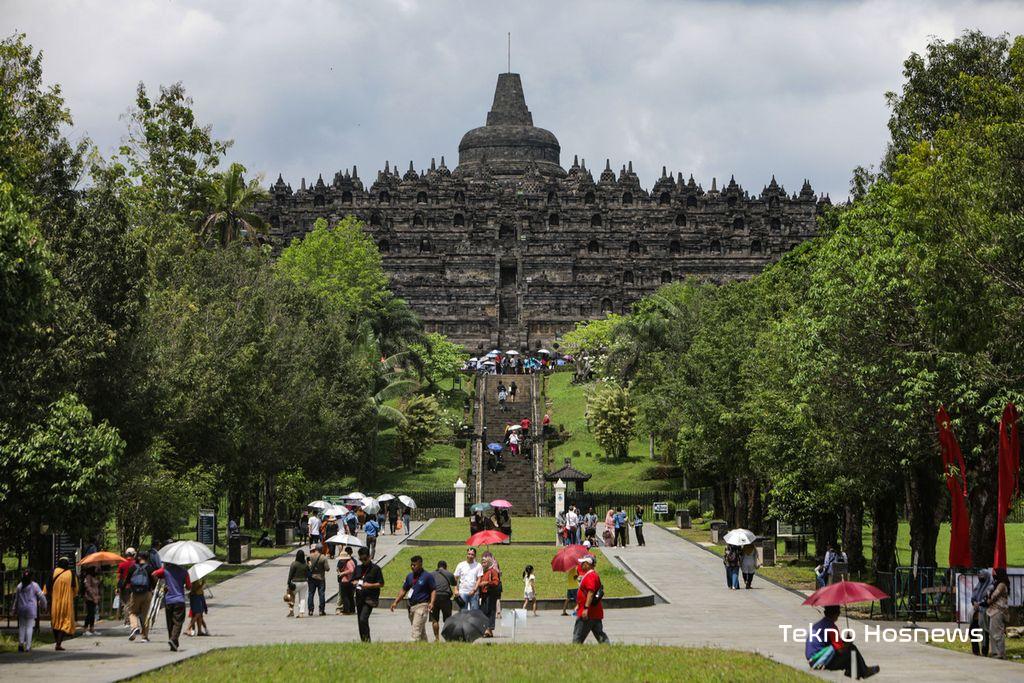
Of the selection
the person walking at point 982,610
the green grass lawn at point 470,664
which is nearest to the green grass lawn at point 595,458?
the person walking at point 982,610

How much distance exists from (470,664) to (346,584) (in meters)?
9.67

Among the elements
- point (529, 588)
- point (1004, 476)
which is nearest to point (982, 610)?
point (1004, 476)

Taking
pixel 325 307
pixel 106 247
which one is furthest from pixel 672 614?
pixel 325 307

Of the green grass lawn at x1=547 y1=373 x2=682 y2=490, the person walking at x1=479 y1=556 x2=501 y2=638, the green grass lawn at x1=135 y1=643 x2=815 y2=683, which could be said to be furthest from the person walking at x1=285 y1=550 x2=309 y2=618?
the green grass lawn at x1=547 y1=373 x2=682 y2=490

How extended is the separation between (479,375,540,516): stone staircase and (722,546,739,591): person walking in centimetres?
2869

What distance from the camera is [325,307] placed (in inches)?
2721

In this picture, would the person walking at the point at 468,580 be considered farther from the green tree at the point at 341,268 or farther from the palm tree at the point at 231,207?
the green tree at the point at 341,268

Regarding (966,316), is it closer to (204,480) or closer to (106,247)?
(106,247)

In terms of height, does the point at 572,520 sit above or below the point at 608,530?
above

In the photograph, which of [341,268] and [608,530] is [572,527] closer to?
[608,530]

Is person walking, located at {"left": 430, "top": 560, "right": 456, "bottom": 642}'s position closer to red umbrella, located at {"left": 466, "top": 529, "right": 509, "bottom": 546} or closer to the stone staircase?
red umbrella, located at {"left": 466, "top": 529, "right": 509, "bottom": 546}

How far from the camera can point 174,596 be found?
23047 millimetres

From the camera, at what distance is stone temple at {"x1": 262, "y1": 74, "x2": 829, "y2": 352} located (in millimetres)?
115812

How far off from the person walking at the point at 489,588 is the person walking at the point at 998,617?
8.25 m
